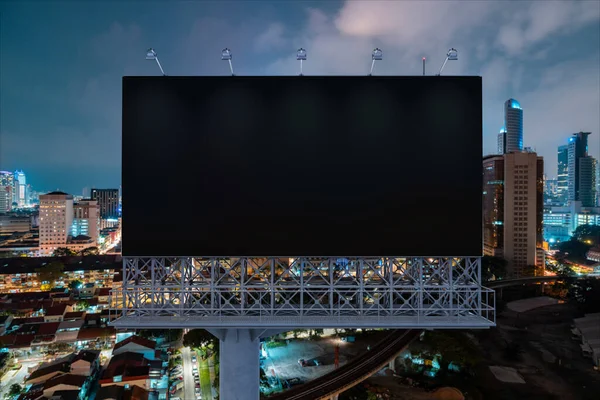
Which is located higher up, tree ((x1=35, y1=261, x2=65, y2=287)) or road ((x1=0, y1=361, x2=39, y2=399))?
tree ((x1=35, y1=261, x2=65, y2=287))

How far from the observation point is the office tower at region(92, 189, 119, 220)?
192 meters

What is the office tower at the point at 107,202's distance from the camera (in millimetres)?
191625

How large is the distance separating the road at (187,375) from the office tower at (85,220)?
301 ft

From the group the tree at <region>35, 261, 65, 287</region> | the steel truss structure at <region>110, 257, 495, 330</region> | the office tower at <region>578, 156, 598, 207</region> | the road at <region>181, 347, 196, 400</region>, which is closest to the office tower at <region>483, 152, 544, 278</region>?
the road at <region>181, 347, 196, 400</region>

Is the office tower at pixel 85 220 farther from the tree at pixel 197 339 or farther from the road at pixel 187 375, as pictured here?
the tree at pixel 197 339

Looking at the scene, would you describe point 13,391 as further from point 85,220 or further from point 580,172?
point 580,172

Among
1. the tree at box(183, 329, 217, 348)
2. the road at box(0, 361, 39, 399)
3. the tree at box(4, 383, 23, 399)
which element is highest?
the tree at box(183, 329, 217, 348)

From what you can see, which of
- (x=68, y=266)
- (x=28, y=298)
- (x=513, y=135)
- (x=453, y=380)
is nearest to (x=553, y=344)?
(x=453, y=380)

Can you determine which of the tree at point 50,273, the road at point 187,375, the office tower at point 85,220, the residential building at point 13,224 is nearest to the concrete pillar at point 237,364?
the road at point 187,375

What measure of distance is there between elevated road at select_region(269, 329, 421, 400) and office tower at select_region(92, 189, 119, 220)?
635 ft

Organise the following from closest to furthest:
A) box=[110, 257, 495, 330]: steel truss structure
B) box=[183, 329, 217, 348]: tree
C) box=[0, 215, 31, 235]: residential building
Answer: box=[110, 257, 495, 330]: steel truss structure < box=[183, 329, 217, 348]: tree < box=[0, 215, 31, 235]: residential building

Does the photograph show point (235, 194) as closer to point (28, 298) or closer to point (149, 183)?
point (149, 183)

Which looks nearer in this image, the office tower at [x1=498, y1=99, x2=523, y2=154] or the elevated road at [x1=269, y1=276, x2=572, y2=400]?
the elevated road at [x1=269, y1=276, x2=572, y2=400]

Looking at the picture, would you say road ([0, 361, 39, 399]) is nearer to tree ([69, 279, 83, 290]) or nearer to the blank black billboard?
tree ([69, 279, 83, 290])
